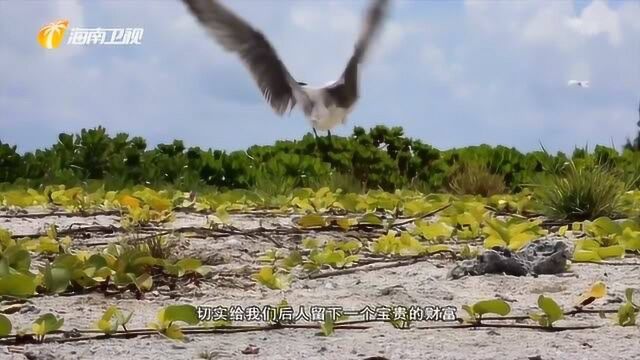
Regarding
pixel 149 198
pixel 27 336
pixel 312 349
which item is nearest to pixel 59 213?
pixel 149 198

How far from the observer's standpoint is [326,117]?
4.52 metres

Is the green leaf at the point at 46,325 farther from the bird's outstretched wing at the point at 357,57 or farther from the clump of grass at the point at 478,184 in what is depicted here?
the clump of grass at the point at 478,184

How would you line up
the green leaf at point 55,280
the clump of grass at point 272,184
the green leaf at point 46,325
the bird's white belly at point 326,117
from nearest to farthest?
the green leaf at point 46,325 < the green leaf at point 55,280 < the bird's white belly at point 326,117 < the clump of grass at point 272,184

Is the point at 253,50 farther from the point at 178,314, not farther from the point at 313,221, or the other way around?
the point at 178,314

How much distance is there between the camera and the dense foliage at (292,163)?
20.9 feet

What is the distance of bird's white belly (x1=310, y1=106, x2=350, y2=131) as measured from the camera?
177 inches

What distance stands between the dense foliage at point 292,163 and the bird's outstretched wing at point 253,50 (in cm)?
126

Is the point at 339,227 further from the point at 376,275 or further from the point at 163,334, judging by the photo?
the point at 163,334

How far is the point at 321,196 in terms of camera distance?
4520 millimetres

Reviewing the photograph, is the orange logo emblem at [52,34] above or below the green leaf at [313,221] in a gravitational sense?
above

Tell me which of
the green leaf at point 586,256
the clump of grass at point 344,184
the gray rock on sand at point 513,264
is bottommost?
the gray rock on sand at point 513,264

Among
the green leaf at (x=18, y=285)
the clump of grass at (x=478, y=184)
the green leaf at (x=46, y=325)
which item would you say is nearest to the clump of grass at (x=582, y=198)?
the clump of grass at (x=478, y=184)

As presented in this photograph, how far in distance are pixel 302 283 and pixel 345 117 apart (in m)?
2.27

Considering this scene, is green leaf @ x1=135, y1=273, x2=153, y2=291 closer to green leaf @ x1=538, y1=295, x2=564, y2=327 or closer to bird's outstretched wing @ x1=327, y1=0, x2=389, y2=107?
green leaf @ x1=538, y1=295, x2=564, y2=327
